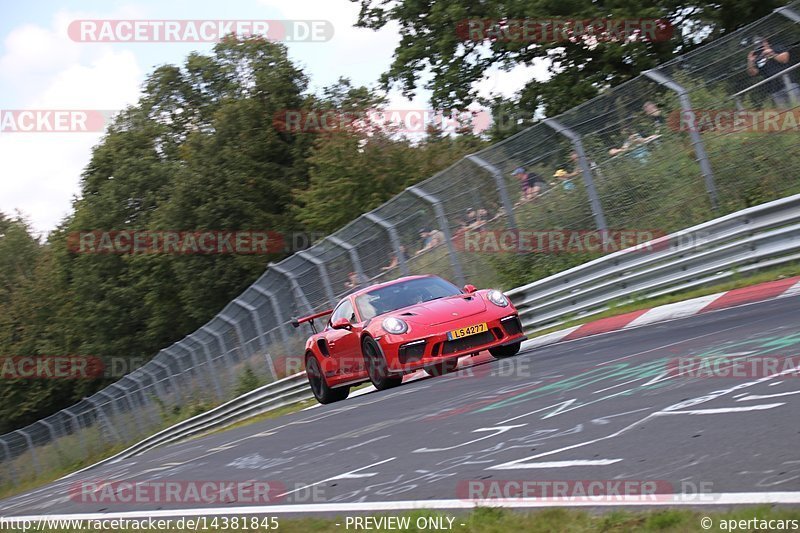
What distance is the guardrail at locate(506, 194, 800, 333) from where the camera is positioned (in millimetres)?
12289

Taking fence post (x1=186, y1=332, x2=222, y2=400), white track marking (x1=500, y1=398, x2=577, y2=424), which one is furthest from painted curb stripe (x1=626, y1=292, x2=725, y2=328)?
fence post (x1=186, y1=332, x2=222, y2=400)

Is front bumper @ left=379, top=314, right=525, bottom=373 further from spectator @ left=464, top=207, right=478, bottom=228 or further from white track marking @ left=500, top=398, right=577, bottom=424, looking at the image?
white track marking @ left=500, top=398, right=577, bottom=424

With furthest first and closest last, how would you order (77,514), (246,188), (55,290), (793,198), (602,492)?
(55,290)
(246,188)
(793,198)
(77,514)
(602,492)

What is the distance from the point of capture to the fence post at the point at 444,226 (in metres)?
16.6

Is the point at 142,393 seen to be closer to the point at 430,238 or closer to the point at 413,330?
the point at 430,238

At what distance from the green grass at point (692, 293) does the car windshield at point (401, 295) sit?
2.15 meters

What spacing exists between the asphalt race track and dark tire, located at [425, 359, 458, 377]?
50cm

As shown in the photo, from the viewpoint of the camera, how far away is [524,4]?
2491cm

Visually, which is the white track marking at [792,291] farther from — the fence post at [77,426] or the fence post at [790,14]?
the fence post at [77,426]

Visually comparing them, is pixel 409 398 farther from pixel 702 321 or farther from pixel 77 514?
pixel 77 514

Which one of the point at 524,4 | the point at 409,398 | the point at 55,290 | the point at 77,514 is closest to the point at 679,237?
the point at 409,398

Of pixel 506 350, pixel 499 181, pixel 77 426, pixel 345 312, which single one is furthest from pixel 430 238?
pixel 77 426

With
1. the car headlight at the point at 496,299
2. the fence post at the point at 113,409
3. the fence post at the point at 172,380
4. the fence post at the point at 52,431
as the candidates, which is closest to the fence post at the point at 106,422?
the fence post at the point at 113,409

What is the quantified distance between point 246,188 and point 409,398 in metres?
39.6
